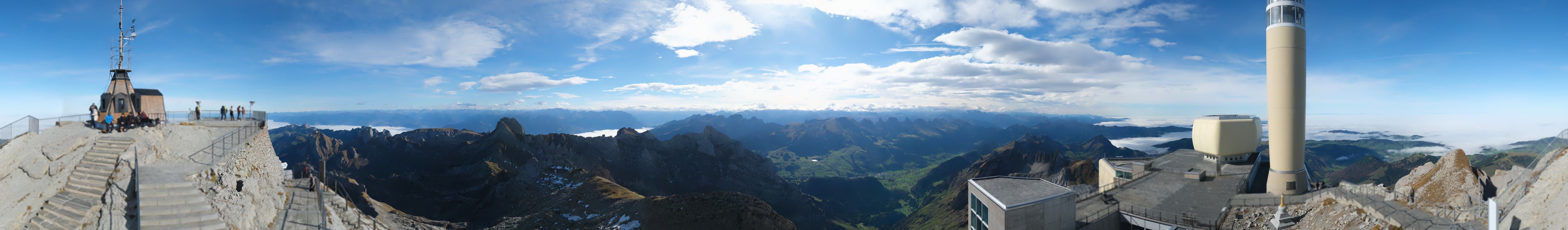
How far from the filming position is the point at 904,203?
189 m

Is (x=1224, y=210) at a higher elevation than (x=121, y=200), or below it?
below

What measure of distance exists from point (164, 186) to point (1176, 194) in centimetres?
4893

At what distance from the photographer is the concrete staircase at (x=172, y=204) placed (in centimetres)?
1783

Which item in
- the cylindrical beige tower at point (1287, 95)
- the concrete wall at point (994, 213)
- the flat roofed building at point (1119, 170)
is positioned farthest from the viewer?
the flat roofed building at point (1119, 170)

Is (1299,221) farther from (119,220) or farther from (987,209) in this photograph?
Answer: (119,220)

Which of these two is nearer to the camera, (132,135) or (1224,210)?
(132,135)

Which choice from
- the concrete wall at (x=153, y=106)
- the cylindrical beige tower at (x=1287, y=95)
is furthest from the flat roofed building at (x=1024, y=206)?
the concrete wall at (x=153, y=106)

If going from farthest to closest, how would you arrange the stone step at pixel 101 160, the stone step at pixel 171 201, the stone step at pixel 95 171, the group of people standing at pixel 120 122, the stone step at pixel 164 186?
1. the group of people standing at pixel 120 122
2. the stone step at pixel 101 160
3. the stone step at pixel 95 171
4. the stone step at pixel 164 186
5. the stone step at pixel 171 201

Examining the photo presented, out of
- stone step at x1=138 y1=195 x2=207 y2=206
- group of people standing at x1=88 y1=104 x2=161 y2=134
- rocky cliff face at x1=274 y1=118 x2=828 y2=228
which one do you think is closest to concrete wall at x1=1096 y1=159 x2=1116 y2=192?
rocky cliff face at x1=274 y1=118 x2=828 y2=228

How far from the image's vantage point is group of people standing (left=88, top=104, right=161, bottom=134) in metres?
22.8

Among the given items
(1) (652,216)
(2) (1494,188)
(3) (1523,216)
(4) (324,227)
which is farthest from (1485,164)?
(4) (324,227)

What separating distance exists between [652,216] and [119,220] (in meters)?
31.3

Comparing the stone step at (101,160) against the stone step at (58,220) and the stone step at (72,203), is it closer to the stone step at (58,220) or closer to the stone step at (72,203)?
the stone step at (72,203)

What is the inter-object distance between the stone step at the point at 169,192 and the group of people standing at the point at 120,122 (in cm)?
713
